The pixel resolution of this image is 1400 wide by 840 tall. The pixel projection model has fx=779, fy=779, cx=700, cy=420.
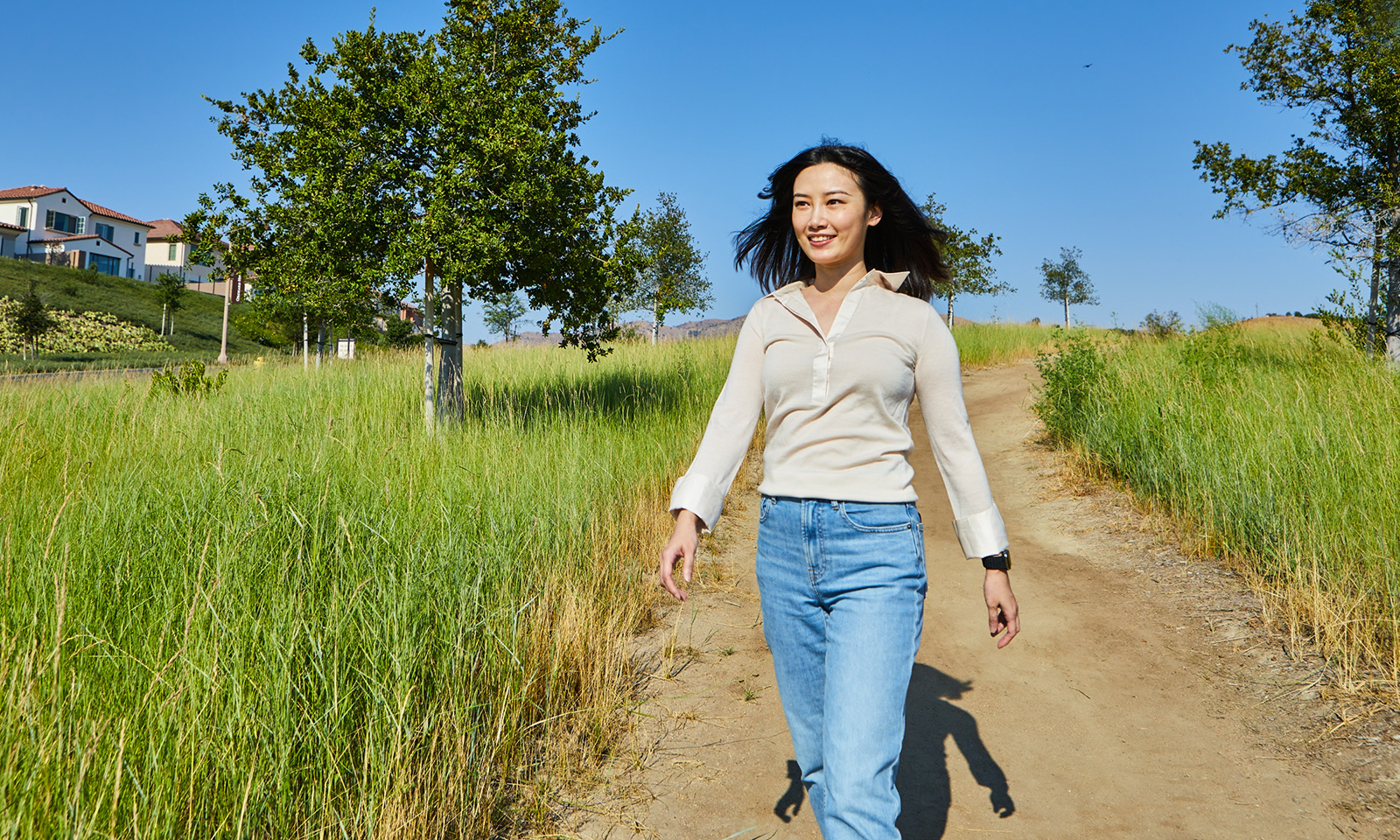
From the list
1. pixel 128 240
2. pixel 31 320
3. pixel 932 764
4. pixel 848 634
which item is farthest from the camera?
pixel 128 240

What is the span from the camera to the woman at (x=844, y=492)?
5.89ft

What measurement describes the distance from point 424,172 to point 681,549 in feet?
24.0

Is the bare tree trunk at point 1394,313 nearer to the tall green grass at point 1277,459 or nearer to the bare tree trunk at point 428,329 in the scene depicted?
the tall green grass at point 1277,459

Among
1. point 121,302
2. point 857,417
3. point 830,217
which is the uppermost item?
point 121,302

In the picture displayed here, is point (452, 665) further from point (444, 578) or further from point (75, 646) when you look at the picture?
point (75, 646)

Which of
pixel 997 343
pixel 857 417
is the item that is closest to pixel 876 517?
pixel 857 417

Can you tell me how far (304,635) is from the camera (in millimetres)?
2695

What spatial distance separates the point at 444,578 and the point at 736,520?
3.96 metres

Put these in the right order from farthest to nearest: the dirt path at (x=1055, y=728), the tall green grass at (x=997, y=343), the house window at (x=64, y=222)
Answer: the house window at (x=64, y=222), the tall green grass at (x=997, y=343), the dirt path at (x=1055, y=728)

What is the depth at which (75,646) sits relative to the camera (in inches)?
99.3

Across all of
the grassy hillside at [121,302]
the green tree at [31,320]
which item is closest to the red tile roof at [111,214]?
the grassy hillside at [121,302]

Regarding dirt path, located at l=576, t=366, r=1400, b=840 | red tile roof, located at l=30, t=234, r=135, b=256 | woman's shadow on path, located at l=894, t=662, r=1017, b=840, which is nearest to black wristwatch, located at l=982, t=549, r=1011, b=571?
woman's shadow on path, located at l=894, t=662, r=1017, b=840

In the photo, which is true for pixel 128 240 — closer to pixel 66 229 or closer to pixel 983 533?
pixel 66 229

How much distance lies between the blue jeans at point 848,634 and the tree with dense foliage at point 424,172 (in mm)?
6328
